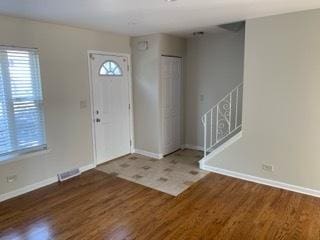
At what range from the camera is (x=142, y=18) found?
3.42 metres

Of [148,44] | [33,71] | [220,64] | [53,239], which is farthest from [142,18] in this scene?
[53,239]

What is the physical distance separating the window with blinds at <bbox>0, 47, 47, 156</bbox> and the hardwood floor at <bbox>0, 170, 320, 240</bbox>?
749mm

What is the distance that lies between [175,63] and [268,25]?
2095 millimetres

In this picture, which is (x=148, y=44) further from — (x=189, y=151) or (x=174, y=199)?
(x=174, y=199)

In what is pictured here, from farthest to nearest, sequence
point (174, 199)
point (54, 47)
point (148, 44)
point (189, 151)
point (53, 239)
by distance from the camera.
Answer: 1. point (189, 151)
2. point (148, 44)
3. point (54, 47)
4. point (174, 199)
5. point (53, 239)

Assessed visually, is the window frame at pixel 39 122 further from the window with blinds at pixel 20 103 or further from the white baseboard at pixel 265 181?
the white baseboard at pixel 265 181

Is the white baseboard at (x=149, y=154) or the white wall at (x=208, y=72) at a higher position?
the white wall at (x=208, y=72)

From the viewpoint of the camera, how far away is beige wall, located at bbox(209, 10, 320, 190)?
3.20m

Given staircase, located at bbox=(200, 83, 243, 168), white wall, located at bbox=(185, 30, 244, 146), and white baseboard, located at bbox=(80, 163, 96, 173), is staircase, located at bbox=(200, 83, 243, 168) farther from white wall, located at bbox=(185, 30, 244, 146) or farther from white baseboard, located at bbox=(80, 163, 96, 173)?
white baseboard, located at bbox=(80, 163, 96, 173)

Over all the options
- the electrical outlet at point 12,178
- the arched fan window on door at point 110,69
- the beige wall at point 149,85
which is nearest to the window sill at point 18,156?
the electrical outlet at point 12,178

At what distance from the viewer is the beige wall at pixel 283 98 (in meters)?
3.20

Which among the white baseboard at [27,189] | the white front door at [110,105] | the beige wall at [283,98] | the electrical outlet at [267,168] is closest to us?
the beige wall at [283,98]

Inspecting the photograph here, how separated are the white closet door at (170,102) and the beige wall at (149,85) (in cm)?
13

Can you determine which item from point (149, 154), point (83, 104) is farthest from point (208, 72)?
point (83, 104)
